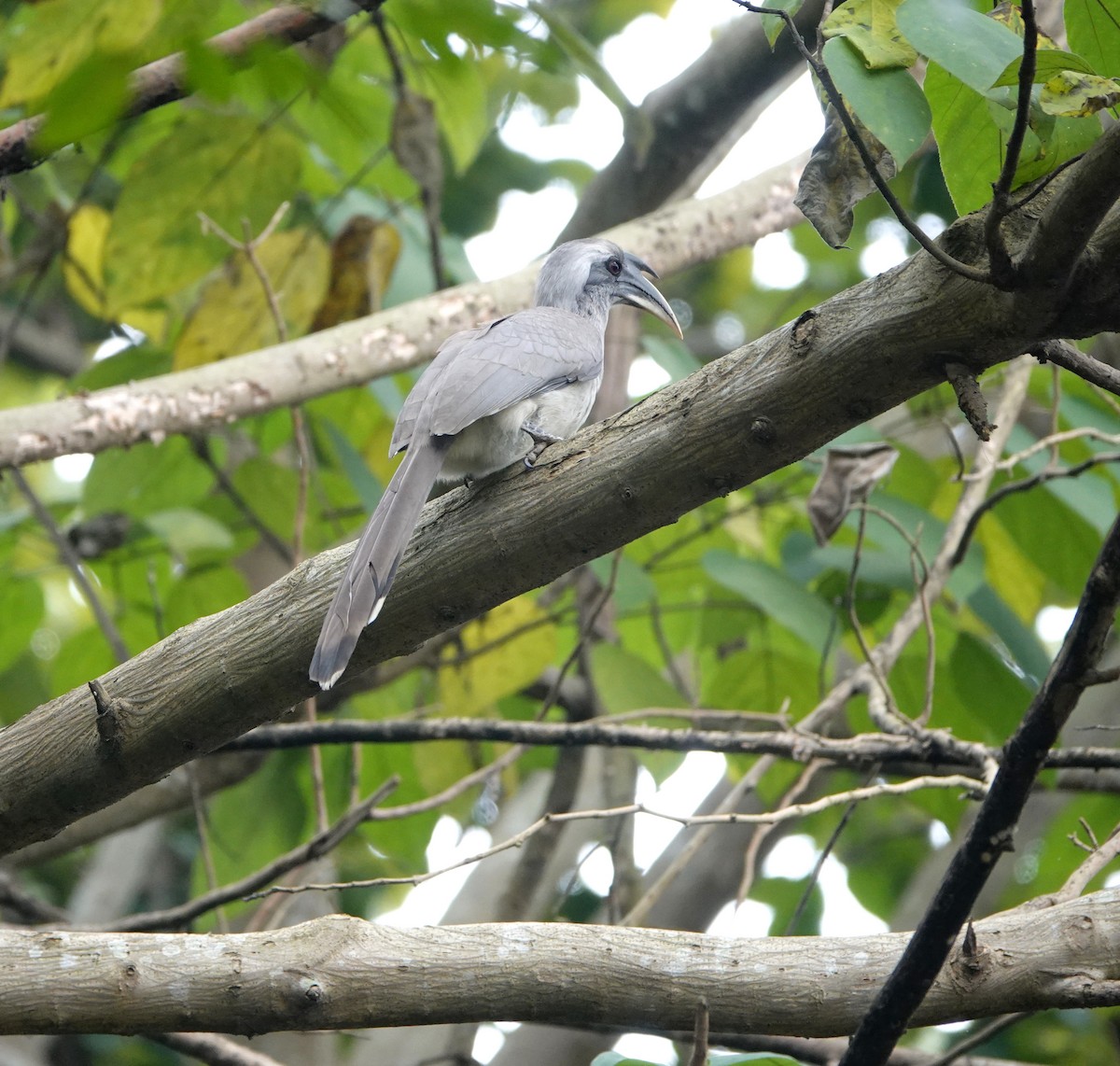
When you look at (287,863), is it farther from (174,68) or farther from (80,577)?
(174,68)

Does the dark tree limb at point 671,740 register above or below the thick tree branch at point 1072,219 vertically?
above

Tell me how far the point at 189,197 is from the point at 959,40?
3.02 m

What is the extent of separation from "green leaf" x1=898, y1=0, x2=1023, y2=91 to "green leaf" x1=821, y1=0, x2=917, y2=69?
83 millimetres

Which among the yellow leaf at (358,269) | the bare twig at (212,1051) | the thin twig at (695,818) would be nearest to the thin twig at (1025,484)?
the thin twig at (695,818)

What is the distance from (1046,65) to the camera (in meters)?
1.57

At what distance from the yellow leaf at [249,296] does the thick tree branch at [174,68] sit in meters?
1.83

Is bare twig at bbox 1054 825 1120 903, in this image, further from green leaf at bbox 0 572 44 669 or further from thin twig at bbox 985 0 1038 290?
green leaf at bbox 0 572 44 669

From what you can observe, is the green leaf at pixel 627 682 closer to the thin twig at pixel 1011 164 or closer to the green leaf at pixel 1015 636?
the green leaf at pixel 1015 636

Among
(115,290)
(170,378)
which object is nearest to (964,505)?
(170,378)

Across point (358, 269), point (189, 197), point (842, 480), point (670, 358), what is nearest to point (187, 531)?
point (189, 197)

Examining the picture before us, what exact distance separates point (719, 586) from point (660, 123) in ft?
6.50

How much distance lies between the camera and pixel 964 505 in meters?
4.04

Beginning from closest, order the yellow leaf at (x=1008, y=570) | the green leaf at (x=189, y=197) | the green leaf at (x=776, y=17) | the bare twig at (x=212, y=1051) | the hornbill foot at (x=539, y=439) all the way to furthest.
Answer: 1. the green leaf at (x=776, y=17)
2. the hornbill foot at (x=539, y=439)
3. the bare twig at (x=212, y=1051)
4. the green leaf at (x=189, y=197)
5. the yellow leaf at (x=1008, y=570)

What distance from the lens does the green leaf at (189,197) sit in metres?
3.95
